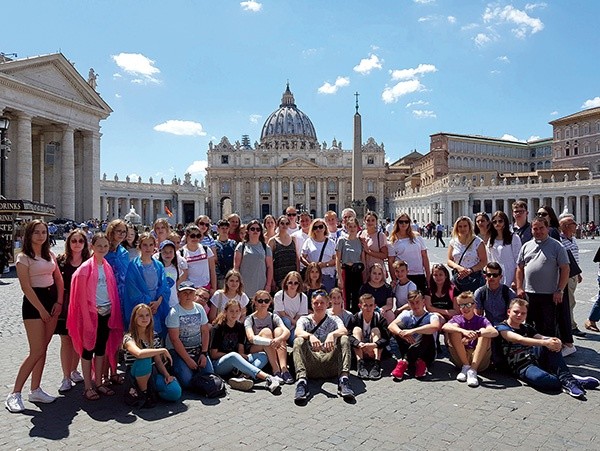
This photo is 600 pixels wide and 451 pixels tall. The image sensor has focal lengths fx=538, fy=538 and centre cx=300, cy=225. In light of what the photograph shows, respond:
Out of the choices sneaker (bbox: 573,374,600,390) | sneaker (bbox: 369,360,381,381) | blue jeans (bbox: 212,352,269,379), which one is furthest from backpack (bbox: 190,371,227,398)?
sneaker (bbox: 573,374,600,390)

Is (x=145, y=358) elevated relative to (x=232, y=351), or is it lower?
elevated

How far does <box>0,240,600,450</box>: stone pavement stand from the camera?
172 inches

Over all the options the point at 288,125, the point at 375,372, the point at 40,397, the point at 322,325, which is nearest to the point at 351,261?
the point at 322,325

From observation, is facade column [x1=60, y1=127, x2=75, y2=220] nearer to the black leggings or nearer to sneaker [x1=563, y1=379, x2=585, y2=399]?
the black leggings

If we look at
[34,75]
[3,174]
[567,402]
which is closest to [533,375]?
[567,402]

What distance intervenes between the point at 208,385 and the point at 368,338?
203cm

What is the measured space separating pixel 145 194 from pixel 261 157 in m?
31.6

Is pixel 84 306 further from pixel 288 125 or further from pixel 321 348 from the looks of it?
pixel 288 125

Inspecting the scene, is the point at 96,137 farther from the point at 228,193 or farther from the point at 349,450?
the point at 228,193

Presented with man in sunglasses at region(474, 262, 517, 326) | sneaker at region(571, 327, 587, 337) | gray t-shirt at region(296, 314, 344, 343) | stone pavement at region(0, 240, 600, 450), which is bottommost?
stone pavement at region(0, 240, 600, 450)

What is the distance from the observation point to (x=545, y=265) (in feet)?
21.1

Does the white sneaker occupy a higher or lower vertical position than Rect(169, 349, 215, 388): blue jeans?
lower

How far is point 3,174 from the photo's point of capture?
28.9 meters

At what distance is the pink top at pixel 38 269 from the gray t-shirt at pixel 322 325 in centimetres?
276
